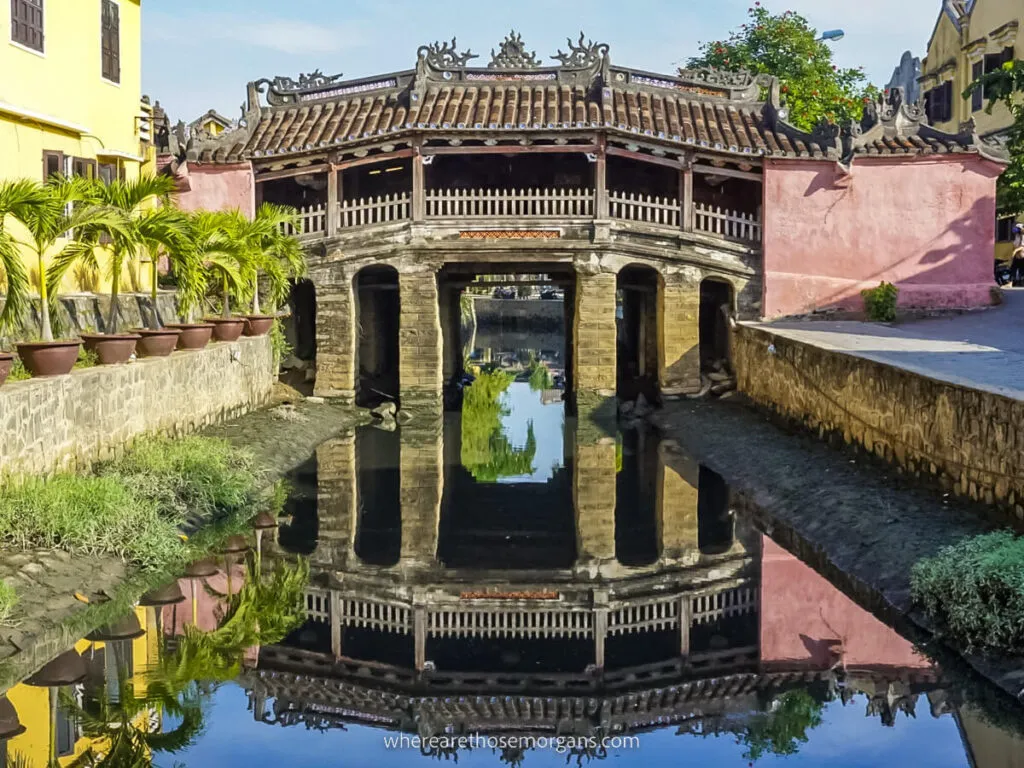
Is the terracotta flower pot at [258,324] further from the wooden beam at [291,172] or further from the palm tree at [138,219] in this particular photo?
the palm tree at [138,219]

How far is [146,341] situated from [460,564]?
5952 millimetres

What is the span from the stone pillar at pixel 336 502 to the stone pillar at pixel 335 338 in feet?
9.33

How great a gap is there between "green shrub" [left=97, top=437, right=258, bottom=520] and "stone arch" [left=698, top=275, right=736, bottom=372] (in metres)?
12.7

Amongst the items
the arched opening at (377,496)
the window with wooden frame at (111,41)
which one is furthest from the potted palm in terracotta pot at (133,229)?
the window with wooden frame at (111,41)

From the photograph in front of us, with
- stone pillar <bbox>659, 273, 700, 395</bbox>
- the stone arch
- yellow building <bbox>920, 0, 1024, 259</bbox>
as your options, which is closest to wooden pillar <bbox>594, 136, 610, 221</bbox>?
stone pillar <bbox>659, 273, 700, 395</bbox>

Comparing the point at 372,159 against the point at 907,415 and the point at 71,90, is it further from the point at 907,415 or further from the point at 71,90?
the point at 907,415

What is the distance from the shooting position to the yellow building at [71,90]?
A: 62.7 ft

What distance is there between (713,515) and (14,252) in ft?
27.5

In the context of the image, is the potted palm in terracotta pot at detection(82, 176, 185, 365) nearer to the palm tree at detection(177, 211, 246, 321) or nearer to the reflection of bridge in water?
the palm tree at detection(177, 211, 246, 321)

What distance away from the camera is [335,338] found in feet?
86.0

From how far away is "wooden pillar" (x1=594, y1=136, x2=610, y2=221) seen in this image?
992 inches

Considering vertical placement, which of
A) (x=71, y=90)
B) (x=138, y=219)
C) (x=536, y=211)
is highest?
(x=71, y=90)

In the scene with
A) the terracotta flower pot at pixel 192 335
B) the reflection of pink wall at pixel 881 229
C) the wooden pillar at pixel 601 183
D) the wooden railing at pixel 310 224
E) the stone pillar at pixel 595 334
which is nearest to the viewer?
the terracotta flower pot at pixel 192 335

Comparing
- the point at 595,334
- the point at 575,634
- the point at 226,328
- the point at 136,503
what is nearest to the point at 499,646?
the point at 575,634
